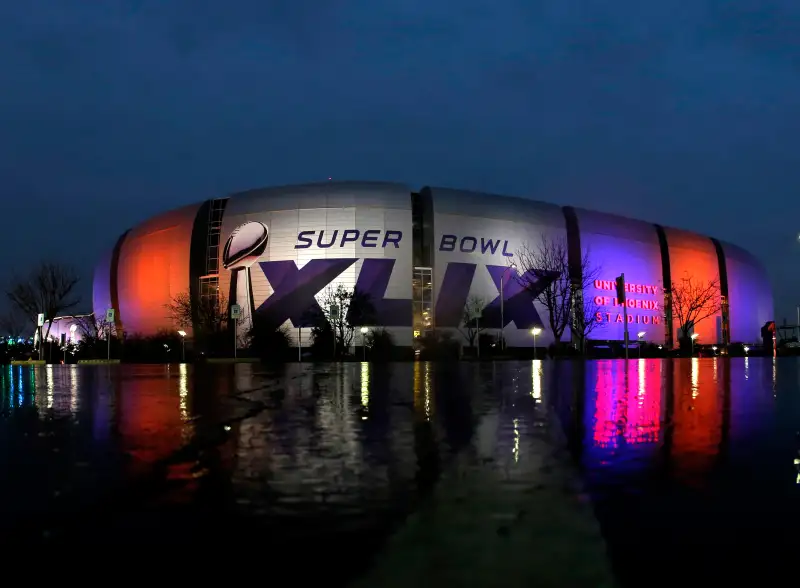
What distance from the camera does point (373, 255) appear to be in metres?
67.5

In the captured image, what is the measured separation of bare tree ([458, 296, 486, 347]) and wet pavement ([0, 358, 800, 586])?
56.2 metres

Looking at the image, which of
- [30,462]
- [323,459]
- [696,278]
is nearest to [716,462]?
[323,459]

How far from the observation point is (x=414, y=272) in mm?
69562

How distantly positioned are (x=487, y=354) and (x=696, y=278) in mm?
39231

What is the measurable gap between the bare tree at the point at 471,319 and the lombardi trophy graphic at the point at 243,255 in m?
19.4

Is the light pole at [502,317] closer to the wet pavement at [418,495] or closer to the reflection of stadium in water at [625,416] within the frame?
the reflection of stadium in water at [625,416]

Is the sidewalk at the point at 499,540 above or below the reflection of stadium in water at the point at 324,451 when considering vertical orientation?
above

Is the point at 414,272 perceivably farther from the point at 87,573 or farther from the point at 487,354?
the point at 87,573

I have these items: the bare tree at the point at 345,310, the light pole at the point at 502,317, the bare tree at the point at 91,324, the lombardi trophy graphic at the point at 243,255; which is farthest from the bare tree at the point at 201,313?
the light pole at the point at 502,317

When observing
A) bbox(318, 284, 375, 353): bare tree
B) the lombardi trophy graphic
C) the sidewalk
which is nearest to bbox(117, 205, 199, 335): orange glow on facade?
the lombardi trophy graphic

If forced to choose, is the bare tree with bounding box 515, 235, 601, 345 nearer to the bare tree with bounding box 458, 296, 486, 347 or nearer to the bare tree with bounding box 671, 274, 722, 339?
the bare tree with bounding box 458, 296, 486, 347

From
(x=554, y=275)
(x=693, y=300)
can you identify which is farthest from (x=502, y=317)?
(x=693, y=300)

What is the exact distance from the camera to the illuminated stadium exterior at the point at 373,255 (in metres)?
66.9

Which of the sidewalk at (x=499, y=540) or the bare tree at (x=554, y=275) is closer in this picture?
the sidewalk at (x=499, y=540)
